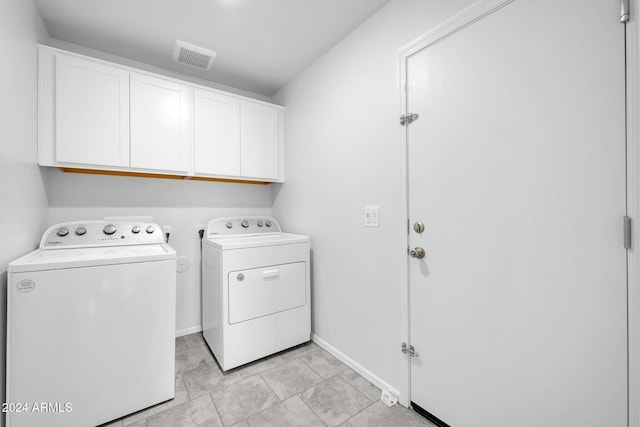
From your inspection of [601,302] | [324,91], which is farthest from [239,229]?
[601,302]

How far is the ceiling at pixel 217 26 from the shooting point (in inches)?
64.8

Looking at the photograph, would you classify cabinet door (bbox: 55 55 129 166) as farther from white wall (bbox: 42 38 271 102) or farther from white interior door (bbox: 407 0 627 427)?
white interior door (bbox: 407 0 627 427)

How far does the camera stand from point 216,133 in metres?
2.29

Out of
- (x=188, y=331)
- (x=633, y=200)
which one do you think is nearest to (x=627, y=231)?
(x=633, y=200)

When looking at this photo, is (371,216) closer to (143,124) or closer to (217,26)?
(217,26)

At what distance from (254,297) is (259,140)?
55.7 inches

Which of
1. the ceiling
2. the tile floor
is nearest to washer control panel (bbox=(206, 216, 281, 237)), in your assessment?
the tile floor

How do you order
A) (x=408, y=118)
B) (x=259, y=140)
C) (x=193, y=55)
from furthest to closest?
1. (x=259, y=140)
2. (x=193, y=55)
3. (x=408, y=118)

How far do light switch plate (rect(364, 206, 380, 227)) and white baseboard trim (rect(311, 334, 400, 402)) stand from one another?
971mm

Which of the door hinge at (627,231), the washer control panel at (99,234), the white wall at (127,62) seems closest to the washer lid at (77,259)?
the washer control panel at (99,234)

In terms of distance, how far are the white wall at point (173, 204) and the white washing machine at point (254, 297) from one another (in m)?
0.27

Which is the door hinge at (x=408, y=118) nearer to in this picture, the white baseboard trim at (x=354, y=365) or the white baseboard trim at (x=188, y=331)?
the white baseboard trim at (x=354, y=365)

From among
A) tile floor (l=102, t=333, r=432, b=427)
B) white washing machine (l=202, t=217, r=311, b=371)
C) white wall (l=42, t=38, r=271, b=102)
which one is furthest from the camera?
white wall (l=42, t=38, r=271, b=102)

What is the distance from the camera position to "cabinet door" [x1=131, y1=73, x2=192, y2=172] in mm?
1966
